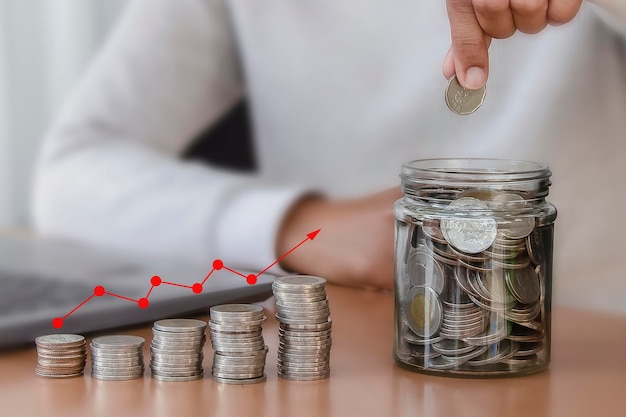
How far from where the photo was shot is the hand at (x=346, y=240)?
1.06 meters

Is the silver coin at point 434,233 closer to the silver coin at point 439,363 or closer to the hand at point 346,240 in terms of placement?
the silver coin at point 439,363

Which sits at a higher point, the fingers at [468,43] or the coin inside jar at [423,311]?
the fingers at [468,43]

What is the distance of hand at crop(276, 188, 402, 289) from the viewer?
41.6 inches

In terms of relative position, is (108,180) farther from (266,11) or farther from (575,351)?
(575,351)

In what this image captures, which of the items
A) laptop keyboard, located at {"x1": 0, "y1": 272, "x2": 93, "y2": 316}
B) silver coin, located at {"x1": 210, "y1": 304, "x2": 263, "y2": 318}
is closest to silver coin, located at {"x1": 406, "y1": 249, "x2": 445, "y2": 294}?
silver coin, located at {"x1": 210, "y1": 304, "x2": 263, "y2": 318}

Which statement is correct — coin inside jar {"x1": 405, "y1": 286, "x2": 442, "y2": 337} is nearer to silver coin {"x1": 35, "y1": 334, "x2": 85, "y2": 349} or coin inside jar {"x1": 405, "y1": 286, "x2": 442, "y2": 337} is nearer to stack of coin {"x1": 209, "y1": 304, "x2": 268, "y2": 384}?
stack of coin {"x1": 209, "y1": 304, "x2": 268, "y2": 384}

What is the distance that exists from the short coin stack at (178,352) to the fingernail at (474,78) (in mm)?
256

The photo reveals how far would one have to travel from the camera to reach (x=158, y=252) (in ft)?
4.96

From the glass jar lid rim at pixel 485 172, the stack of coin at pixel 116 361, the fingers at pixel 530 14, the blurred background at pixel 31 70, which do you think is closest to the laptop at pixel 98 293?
the stack of coin at pixel 116 361

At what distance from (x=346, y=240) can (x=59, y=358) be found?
0.52 metres

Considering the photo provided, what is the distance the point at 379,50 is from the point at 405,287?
0.78 metres

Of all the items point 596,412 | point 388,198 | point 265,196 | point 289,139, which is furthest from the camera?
point 289,139

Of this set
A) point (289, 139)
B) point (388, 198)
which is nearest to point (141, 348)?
point (388, 198)

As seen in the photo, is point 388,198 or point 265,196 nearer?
point 388,198
